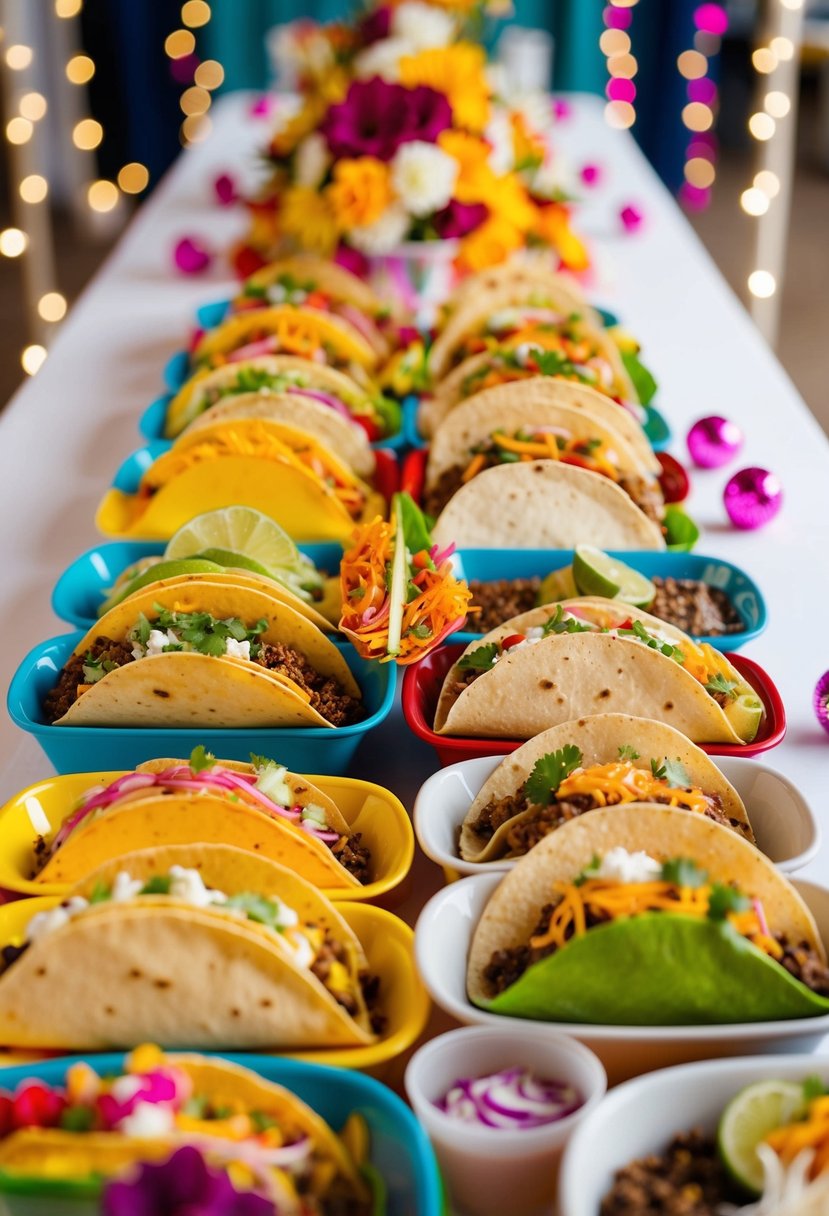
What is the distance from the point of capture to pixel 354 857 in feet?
4.66

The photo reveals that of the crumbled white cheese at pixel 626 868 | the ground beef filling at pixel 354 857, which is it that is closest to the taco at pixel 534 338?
the ground beef filling at pixel 354 857

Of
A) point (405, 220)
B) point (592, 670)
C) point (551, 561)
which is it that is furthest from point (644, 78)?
point (592, 670)

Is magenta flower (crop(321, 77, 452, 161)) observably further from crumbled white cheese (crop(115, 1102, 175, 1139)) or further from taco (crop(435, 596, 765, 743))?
crumbled white cheese (crop(115, 1102, 175, 1139))

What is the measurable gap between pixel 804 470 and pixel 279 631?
4.25ft

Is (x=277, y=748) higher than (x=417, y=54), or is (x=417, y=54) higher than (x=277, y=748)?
(x=417, y=54)

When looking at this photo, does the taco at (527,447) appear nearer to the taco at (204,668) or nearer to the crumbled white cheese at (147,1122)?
the taco at (204,668)

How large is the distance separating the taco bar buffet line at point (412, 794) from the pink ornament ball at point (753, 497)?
0.05 metres

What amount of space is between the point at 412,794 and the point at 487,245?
5.91ft

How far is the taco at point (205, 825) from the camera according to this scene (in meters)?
1.32

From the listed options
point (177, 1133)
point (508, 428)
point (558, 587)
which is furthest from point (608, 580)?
point (177, 1133)

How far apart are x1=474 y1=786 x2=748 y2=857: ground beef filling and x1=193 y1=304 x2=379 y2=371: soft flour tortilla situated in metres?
1.45

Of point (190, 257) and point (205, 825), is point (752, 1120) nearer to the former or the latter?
point (205, 825)

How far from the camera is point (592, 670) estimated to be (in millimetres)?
1576

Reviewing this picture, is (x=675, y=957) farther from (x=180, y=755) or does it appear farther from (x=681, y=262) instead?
(x=681, y=262)
